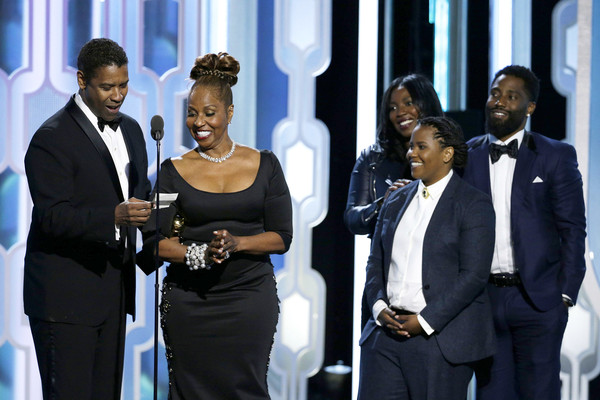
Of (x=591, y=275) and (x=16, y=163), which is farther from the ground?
(x=16, y=163)

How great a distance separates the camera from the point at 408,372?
316cm

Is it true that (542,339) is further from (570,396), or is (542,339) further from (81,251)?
(81,251)

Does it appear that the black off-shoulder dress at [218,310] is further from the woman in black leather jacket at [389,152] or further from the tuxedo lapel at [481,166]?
the tuxedo lapel at [481,166]

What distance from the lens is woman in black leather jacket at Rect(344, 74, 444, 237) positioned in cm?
381

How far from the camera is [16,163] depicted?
4.47 m

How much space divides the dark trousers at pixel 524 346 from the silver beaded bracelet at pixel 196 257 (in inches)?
49.6

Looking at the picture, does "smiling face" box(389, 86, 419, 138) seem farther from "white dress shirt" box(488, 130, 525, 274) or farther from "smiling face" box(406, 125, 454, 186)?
"smiling face" box(406, 125, 454, 186)

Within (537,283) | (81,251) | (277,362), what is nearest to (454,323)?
(537,283)

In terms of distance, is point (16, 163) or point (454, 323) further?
point (16, 163)

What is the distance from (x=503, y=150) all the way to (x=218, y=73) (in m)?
1.27

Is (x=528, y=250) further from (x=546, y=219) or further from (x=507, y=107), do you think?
(x=507, y=107)

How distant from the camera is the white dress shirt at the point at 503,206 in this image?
3.59 m

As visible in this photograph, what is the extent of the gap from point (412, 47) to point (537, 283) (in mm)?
1660

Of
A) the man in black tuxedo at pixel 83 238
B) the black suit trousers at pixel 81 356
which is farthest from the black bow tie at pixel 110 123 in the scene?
the black suit trousers at pixel 81 356
